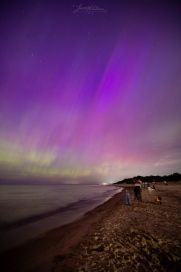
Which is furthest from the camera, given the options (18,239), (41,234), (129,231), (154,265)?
(41,234)

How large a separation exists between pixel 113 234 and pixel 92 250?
7.55 ft

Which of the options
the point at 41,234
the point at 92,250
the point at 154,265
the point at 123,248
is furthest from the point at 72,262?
the point at 41,234

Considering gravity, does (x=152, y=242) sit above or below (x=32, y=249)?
above

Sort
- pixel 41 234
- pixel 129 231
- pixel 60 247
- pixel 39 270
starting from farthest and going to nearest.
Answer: pixel 41 234, pixel 129 231, pixel 60 247, pixel 39 270

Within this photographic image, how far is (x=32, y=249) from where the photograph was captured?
29.4 feet

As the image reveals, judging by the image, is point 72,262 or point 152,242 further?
point 152,242

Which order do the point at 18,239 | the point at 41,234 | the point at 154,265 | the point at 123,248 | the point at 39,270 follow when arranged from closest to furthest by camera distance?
the point at 154,265
the point at 39,270
the point at 123,248
the point at 18,239
the point at 41,234

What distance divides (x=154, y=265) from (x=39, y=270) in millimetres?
4666

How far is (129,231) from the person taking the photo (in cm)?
954

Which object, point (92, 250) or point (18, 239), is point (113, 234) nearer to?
point (92, 250)

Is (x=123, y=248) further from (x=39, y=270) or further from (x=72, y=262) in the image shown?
(x=39, y=270)

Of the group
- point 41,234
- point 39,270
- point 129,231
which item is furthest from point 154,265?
point 41,234

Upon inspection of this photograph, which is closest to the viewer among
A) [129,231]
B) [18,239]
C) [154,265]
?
Result: [154,265]

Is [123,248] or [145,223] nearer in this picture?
[123,248]
